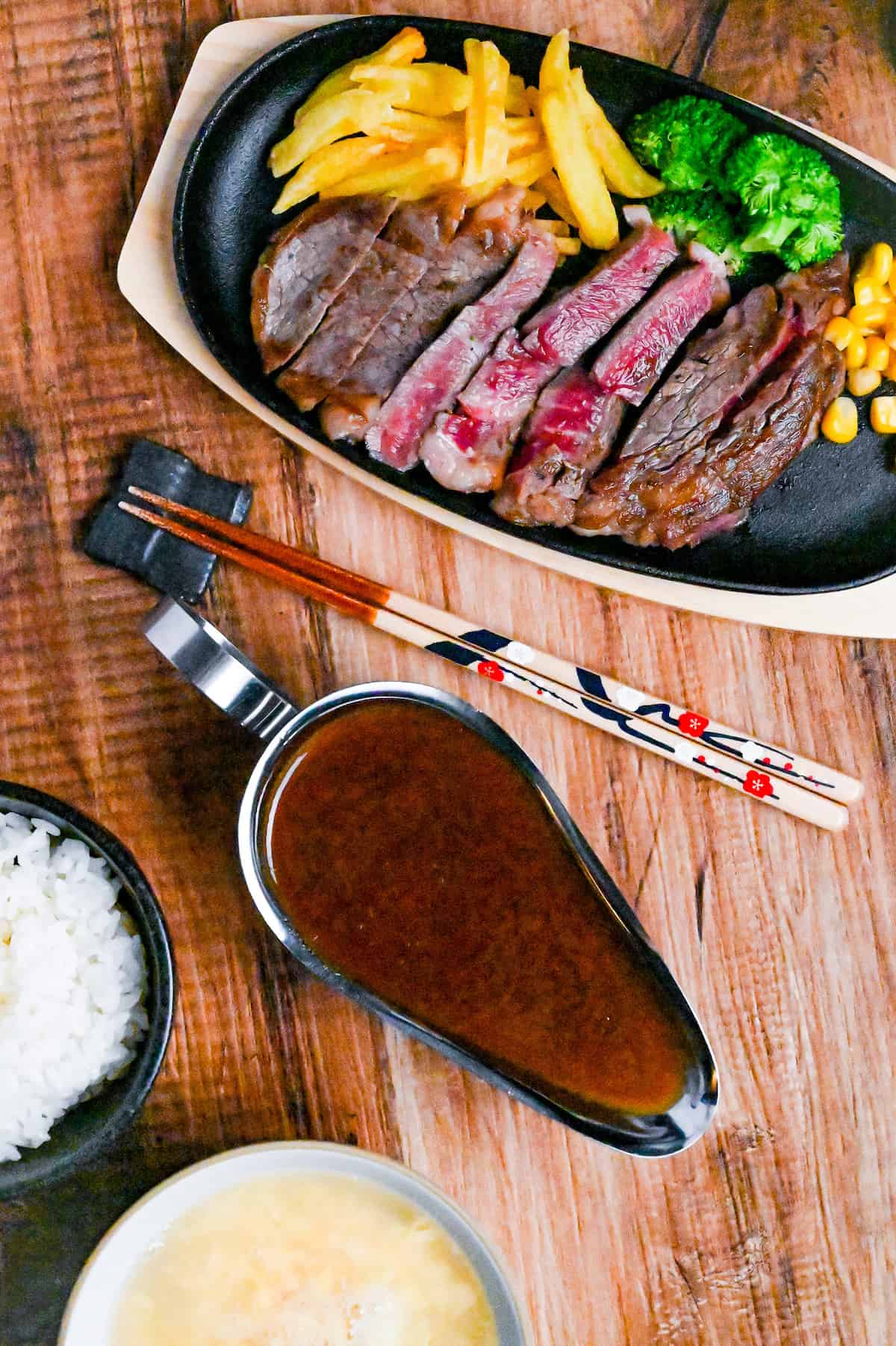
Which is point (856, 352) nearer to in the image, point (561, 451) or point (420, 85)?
point (561, 451)

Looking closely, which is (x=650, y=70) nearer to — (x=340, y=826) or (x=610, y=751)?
(x=610, y=751)

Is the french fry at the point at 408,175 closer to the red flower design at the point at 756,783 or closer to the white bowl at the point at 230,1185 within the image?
the red flower design at the point at 756,783

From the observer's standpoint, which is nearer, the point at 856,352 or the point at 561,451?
the point at 561,451

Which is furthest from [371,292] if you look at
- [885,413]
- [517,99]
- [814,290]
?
[885,413]

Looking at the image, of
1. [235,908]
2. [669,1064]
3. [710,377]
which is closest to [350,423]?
[710,377]

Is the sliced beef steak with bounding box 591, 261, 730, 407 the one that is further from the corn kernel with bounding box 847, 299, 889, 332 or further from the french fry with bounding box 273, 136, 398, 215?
the french fry with bounding box 273, 136, 398, 215

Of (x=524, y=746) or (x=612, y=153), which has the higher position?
(x=612, y=153)

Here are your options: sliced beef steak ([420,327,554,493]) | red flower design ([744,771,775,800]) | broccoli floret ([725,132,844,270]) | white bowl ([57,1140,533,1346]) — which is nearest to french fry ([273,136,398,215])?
sliced beef steak ([420,327,554,493])

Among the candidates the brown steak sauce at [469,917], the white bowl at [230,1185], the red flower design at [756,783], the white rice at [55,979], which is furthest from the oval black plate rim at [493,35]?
the white bowl at [230,1185]

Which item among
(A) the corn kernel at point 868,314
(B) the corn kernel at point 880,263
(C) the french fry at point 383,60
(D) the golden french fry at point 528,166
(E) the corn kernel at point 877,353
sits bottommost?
(E) the corn kernel at point 877,353
